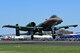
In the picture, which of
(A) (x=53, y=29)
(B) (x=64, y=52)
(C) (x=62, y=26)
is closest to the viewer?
(B) (x=64, y=52)

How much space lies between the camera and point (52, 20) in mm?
113812

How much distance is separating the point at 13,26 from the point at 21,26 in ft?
9.32

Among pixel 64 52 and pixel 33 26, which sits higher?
pixel 33 26

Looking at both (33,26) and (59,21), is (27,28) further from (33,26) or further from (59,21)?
(59,21)

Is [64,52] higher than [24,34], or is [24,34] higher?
[24,34]

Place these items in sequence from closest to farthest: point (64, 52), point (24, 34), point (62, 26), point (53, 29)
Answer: point (64, 52) → point (53, 29) → point (62, 26) → point (24, 34)

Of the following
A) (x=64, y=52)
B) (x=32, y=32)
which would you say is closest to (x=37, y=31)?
(x=32, y=32)

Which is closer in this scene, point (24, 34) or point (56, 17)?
point (56, 17)

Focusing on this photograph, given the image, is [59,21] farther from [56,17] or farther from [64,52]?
[64,52]

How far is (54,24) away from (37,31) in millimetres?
6383

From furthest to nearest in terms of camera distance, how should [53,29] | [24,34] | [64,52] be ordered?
[24,34], [53,29], [64,52]

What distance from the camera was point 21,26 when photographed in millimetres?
115562

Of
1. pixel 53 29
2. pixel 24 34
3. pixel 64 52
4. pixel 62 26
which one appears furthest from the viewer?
pixel 24 34

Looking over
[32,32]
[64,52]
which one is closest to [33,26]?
[32,32]
